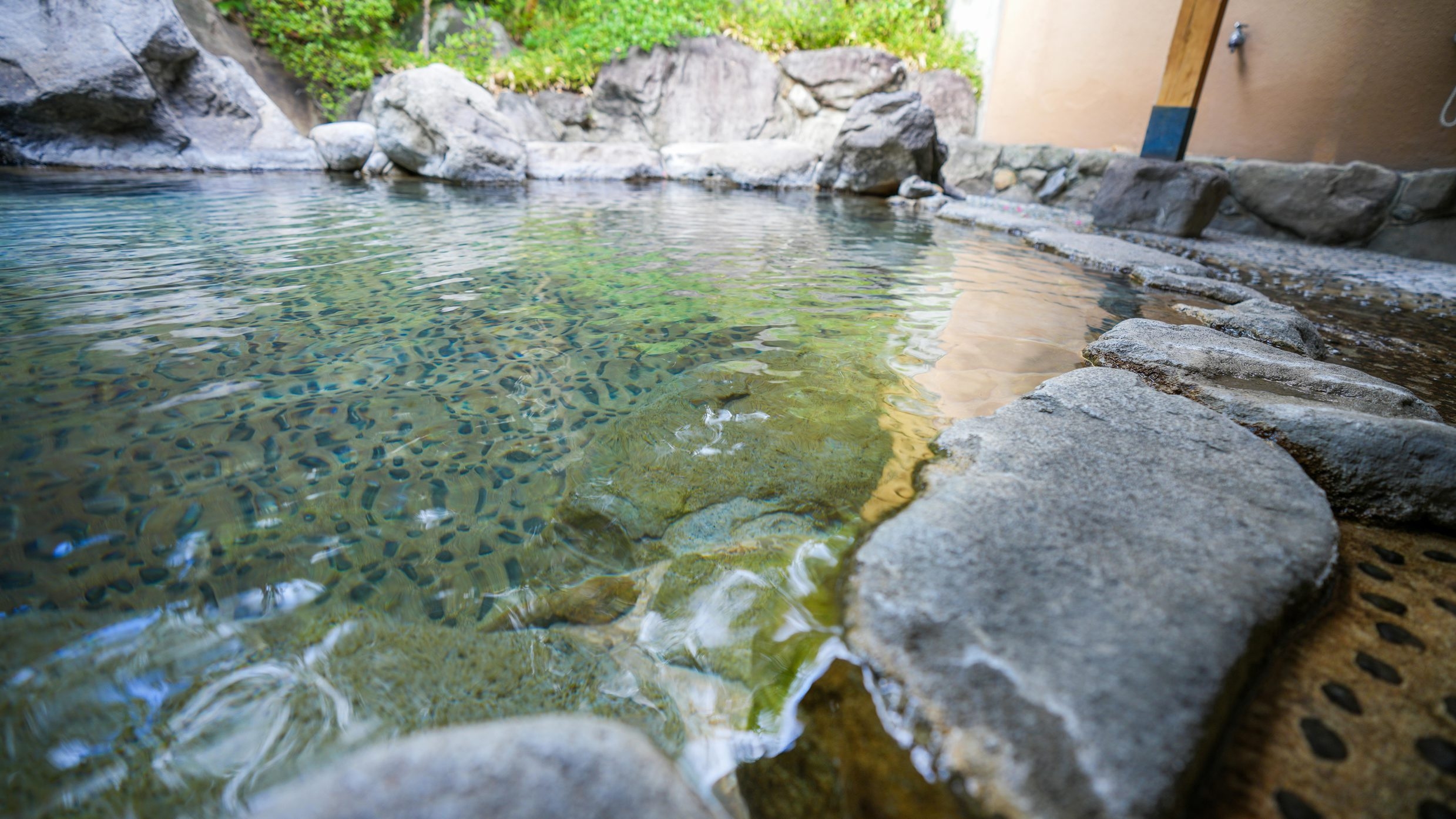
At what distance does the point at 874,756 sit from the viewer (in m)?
0.89

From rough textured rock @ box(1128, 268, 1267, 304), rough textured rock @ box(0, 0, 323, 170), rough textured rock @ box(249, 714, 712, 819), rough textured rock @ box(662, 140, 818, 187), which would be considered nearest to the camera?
rough textured rock @ box(249, 714, 712, 819)

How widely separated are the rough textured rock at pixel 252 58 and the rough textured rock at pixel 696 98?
5109 mm

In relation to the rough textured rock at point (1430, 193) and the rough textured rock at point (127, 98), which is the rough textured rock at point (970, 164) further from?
the rough textured rock at point (127, 98)

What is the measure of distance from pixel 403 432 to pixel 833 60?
1077 cm

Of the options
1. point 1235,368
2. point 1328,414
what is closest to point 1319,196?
point 1235,368

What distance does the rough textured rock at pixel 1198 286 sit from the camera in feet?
11.1

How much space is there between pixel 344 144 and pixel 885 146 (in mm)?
7400

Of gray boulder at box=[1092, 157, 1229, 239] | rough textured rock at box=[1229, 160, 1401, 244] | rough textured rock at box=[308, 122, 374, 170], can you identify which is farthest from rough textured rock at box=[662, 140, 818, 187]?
rough textured rock at box=[1229, 160, 1401, 244]

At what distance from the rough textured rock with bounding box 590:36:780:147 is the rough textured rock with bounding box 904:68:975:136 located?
273 cm

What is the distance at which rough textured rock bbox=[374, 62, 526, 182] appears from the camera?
8.12m

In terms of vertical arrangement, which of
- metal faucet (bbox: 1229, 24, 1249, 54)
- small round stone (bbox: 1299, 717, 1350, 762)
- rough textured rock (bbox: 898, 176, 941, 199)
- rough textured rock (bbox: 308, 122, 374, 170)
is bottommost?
small round stone (bbox: 1299, 717, 1350, 762)

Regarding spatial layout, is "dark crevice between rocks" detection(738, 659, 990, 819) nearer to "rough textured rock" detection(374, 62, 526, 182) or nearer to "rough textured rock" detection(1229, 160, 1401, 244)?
"rough textured rock" detection(1229, 160, 1401, 244)

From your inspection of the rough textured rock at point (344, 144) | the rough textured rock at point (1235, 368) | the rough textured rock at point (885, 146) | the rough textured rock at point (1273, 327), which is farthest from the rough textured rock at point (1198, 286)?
the rough textured rock at point (344, 144)

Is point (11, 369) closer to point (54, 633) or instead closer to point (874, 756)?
point (54, 633)
